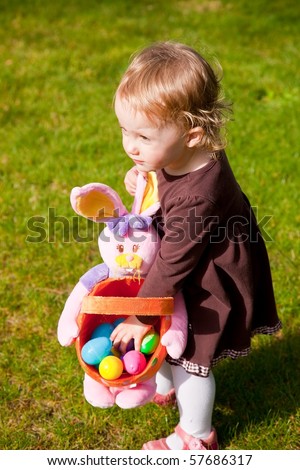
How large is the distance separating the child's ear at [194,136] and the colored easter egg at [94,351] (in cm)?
67

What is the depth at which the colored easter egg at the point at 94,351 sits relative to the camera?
6.58 feet

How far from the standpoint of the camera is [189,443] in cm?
236

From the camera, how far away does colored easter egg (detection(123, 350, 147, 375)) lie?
2002 millimetres

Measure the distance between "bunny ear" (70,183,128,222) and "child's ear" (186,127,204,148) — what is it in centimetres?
32

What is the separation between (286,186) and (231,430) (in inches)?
70.8

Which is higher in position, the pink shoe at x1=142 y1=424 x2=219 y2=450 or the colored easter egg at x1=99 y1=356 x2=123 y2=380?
the colored easter egg at x1=99 y1=356 x2=123 y2=380

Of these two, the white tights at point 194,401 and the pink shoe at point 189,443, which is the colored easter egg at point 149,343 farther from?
the pink shoe at point 189,443

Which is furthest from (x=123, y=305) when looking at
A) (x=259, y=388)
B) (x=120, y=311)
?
(x=259, y=388)

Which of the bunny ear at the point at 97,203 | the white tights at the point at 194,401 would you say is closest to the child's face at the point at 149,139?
the bunny ear at the point at 97,203

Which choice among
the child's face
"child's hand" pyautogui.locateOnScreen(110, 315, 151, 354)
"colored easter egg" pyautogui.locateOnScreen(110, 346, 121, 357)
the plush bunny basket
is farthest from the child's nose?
"colored easter egg" pyautogui.locateOnScreen(110, 346, 121, 357)

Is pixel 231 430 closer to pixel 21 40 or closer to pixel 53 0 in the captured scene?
pixel 21 40

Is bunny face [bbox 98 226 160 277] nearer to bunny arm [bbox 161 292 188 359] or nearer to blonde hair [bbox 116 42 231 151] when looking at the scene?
bunny arm [bbox 161 292 188 359]

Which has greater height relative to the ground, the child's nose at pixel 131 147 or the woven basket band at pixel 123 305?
the child's nose at pixel 131 147

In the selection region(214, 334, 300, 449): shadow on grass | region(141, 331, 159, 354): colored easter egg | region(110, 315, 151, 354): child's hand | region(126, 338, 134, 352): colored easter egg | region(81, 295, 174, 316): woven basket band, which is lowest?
region(214, 334, 300, 449): shadow on grass
